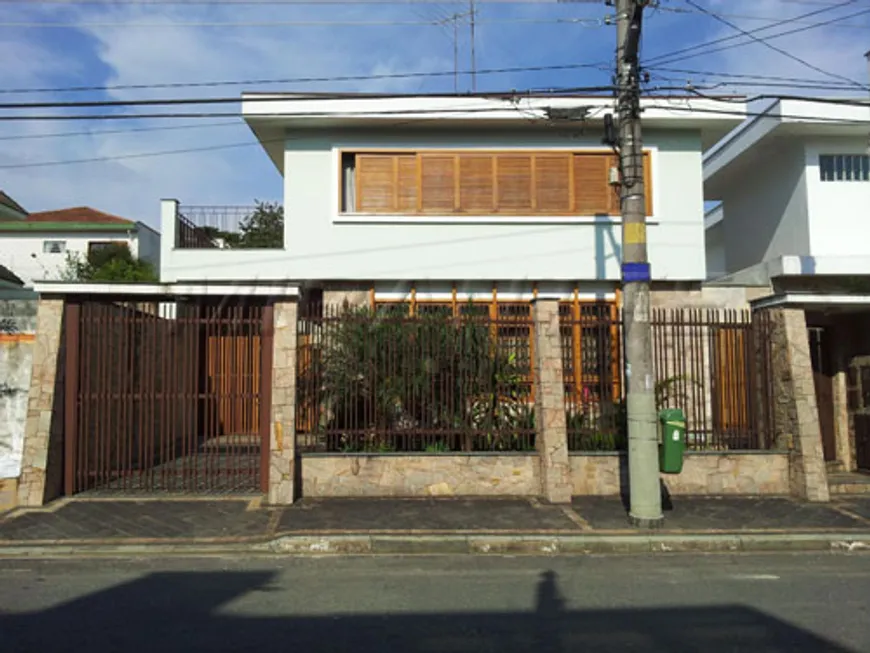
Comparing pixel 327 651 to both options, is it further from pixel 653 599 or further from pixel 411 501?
pixel 411 501

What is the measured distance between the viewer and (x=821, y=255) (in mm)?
14469

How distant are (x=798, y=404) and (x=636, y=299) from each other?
11.8 ft

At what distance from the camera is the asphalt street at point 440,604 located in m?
4.76

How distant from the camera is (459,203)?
13922 millimetres

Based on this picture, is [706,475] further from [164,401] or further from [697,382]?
[164,401]

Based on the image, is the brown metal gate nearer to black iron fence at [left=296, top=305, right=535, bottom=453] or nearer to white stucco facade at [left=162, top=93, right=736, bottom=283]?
black iron fence at [left=296, top=305, right=535, bottom=453]

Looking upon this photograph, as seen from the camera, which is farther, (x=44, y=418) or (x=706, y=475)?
(x=706, y=475)

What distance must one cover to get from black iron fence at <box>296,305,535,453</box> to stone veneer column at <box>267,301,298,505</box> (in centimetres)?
54

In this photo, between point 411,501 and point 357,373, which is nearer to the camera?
point 411,501

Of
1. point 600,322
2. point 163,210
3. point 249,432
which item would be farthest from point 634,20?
point 163,210

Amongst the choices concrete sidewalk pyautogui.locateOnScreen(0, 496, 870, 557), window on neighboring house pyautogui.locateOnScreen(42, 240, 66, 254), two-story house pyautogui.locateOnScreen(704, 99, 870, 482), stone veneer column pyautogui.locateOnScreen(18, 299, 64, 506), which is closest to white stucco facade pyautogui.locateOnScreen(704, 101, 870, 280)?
two-story house pyautogui.locateOnScreen(704, 99, 870, 482)

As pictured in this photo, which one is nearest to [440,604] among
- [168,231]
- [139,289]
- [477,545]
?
[477,545]

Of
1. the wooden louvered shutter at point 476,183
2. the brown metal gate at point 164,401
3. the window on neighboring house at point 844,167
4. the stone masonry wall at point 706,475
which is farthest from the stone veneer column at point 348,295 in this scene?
the window on neighboring house at point 844,167

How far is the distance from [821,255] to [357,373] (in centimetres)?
1034
